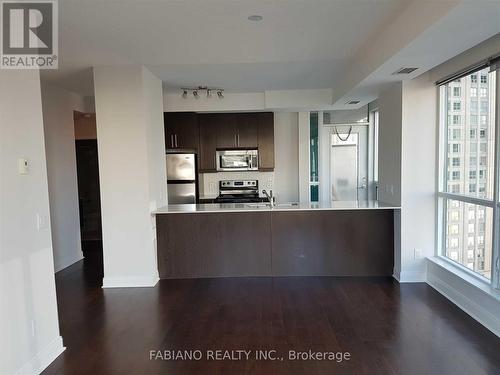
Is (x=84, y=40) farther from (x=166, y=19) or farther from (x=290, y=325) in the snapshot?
(x=290, y=325)

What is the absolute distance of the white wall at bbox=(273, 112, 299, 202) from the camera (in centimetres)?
637

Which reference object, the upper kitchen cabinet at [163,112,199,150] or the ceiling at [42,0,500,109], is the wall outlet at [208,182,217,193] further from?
the ceiling at [42,0,500,109]

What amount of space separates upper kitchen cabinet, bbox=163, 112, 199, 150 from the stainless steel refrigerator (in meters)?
0.23

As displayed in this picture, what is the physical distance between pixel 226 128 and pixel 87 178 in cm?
287

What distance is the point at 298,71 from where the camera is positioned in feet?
13.7

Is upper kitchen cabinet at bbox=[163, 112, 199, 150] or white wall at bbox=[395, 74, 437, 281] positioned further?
upper kitchen cabinet at bbox=[163, 112, 199, 150]

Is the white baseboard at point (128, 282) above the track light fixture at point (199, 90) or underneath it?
underneath

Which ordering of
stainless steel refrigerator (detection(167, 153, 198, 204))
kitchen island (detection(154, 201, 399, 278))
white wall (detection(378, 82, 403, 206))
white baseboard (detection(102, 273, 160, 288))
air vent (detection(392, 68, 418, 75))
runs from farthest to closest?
stainless steel refrigerator (detection(167, 153, 198, 204)) → kitchen island (detection(154, 201, 399, 278)) → white baseboard (detection(102, 273, 160, 288)) → white wall (detection(378, 82, 403, 206)) → air vent (detection(392, 68, 418, 75))

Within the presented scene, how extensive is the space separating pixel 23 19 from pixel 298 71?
286cm

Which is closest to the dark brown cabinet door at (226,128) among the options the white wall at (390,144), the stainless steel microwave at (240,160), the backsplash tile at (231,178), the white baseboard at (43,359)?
the stainless steel microwave at (240,160)

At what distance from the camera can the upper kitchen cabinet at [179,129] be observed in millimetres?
5785

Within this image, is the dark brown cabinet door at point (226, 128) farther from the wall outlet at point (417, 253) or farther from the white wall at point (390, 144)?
the wall outlet at point (417, 253)

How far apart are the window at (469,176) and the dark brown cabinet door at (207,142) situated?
141 inches

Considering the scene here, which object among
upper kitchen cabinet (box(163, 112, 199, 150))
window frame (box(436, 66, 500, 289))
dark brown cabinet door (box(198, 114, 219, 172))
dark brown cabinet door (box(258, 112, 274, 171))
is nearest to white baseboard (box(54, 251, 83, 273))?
upper kitchen cabinet (box(163, 112, 199, 150))
